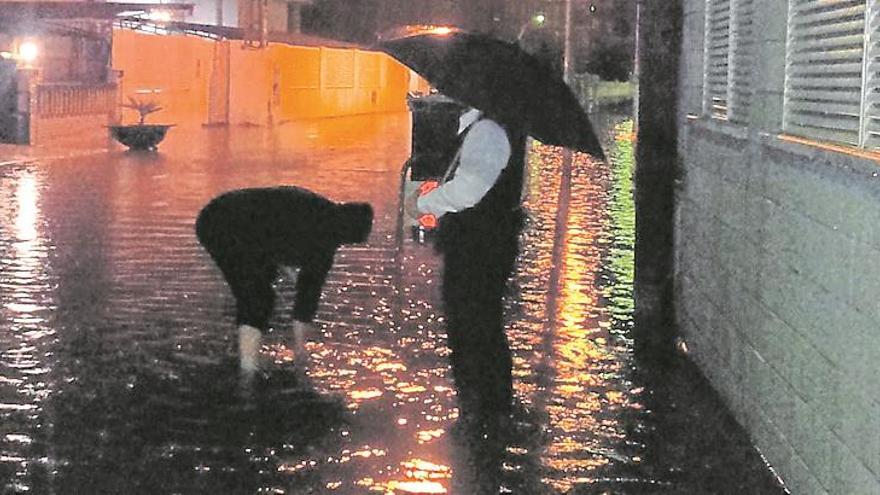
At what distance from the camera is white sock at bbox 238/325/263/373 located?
736cm

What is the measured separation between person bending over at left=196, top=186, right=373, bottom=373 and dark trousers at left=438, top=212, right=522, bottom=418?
3.18 feet

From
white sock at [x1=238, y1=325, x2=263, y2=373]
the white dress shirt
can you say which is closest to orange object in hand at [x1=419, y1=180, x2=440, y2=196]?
the white dress shirt

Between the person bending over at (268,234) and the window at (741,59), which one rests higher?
the window at (741,59)

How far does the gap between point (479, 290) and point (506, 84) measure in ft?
2.91

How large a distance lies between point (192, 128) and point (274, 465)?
105 feet

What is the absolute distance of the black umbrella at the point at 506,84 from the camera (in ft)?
20.0

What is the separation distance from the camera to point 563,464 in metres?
6.00

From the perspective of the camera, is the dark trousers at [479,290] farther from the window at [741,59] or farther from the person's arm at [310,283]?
the window at [741,59]

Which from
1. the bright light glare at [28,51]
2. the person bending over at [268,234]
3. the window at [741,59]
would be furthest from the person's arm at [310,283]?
the bright light glare at [28,51]

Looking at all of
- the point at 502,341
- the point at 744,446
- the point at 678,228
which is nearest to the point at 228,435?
the point at 502,341

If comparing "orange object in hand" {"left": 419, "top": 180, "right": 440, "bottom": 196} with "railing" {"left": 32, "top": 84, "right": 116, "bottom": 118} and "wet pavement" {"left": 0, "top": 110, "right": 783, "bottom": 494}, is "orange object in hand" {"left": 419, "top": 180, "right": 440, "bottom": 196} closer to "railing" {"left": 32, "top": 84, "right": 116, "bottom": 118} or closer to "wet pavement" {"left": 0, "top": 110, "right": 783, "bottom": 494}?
"wet pavement" {"left": 0, "top": 110, "right": 783, "bottom": 494}

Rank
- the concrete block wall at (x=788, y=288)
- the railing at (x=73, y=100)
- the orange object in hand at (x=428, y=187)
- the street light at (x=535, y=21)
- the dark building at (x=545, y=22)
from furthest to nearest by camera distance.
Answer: the street light at (x=535, y=21) < the dark building at (x=545, y=22) < the railing at (x=73, y=100) < the orange object in hand at (x=428, y=187) < the concrete block wall at (x=788, y=288)

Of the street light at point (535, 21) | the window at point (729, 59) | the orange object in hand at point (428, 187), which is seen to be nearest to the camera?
the orange object in hand at point (428, 187)

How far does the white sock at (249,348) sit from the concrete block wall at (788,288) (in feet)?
7.73
